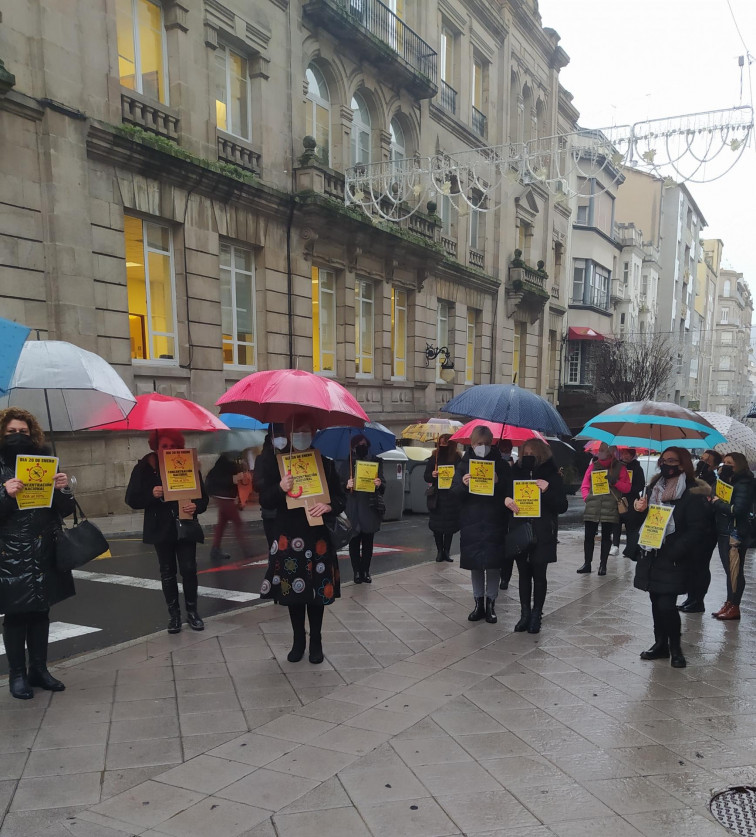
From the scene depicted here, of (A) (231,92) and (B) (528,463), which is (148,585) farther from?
(A) (231,92)

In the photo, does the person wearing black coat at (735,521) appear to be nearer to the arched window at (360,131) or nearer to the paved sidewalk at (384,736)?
the paved sidewalk at (384,736)

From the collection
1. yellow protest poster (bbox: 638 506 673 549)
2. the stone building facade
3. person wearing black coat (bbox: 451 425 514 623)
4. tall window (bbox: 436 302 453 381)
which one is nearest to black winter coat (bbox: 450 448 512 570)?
person wearing black coat (bbox: 451 425 514 623)

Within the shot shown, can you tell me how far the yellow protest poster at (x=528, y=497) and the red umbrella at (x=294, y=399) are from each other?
62.5 inches

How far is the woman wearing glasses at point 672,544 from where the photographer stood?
188 inches

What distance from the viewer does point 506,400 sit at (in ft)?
18.6

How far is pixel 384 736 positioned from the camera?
151 inches

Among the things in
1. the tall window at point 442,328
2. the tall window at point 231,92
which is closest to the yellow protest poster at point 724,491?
the tall window at point 231,92

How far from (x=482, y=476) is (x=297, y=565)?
1.94 meters

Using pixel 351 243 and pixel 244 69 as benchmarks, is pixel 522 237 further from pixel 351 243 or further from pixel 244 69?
pixel 244 69

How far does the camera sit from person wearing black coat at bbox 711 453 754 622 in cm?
604

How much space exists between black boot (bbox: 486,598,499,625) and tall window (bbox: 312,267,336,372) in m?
12.1

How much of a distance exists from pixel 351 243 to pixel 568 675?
15329 mm

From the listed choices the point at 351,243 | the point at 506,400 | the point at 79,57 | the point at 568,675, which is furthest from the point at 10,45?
the point at 568,675

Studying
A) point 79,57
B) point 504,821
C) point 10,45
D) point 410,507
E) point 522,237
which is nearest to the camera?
point 504,821
